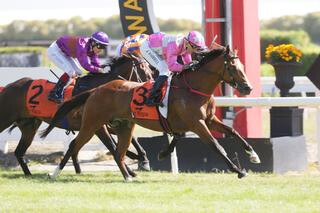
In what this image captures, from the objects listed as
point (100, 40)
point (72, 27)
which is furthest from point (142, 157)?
point (72, 27)

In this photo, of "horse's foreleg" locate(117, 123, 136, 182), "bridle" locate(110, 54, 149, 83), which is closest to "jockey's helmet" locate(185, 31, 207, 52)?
"horse's foreleg" locate(117, 123, 136, 182)

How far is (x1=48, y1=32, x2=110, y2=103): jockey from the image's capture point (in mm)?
11141

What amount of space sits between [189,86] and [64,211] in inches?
109

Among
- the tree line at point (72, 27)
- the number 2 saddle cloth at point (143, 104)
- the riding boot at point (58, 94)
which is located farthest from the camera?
the tree line at point (72, 27)

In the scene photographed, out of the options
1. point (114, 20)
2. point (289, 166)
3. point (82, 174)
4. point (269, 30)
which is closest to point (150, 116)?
point (82, 174)

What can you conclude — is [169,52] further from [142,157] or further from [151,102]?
[142,157]

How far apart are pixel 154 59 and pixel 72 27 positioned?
13.7 m

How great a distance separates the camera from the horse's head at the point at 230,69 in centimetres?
1002

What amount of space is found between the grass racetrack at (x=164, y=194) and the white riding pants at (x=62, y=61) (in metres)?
1.38

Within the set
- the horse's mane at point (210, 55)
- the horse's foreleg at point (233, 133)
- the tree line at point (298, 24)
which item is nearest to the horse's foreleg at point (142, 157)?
the horse's foreleg at point (233, 133)

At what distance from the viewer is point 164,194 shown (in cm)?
888

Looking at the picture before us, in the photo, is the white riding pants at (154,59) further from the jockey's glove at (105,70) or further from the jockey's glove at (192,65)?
the jockey's glove at (105,70)

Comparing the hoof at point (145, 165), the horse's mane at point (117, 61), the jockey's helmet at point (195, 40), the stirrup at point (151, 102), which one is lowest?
the hoof at point (145, 165)

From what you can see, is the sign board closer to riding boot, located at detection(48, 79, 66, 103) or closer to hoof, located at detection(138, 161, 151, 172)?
riding boot, located at detection(48, 79, 66, 103)
